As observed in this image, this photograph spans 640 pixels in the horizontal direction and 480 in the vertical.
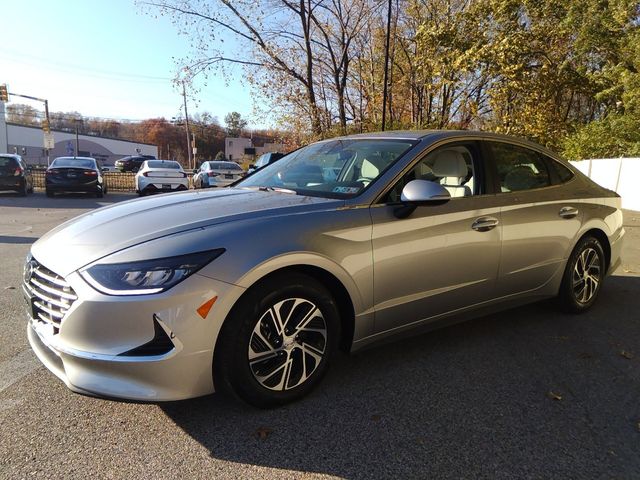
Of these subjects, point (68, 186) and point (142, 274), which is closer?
point (142, 274)

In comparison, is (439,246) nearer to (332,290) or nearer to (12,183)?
(332,290)

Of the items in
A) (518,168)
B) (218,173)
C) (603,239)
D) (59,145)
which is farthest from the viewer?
(59,145)

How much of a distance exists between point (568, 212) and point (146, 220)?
137 inches

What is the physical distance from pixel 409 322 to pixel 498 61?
1481 cm

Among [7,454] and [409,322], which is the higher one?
[409,322]

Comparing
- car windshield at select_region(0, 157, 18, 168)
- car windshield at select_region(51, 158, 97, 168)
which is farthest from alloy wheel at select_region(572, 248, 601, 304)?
car windshield at select_region(0, 157, 18, 168)

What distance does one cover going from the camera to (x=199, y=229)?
101 inches

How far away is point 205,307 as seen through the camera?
2.38 meters

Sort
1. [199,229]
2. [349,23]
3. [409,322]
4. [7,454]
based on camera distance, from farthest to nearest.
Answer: [349,23]
[409,322]
[199,229]
[7,454]

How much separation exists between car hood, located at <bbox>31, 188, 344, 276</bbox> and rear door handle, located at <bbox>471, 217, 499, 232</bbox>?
3.71 feet

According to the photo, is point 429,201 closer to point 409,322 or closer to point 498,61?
point 409,322

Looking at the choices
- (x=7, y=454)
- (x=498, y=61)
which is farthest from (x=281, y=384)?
(x=498, y=61)

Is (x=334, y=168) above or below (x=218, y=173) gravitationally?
above

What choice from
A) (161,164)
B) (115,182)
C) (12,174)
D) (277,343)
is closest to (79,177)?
(12,174)
